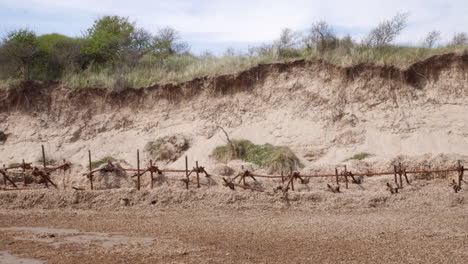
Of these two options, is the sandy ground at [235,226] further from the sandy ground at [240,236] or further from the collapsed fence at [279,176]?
the collapsed fence at [279,176]

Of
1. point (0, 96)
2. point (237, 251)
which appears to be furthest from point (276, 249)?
point (0, 96)

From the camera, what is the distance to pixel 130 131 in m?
21.0

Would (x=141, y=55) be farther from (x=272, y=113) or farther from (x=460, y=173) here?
(x=460, y=173)

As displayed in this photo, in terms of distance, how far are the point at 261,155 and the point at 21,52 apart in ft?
41.5

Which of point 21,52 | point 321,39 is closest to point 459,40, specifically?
point 321,39

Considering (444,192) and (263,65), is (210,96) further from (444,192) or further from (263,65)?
(444,192)

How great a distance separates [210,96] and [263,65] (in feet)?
8.03

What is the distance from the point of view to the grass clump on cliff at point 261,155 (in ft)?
53.7

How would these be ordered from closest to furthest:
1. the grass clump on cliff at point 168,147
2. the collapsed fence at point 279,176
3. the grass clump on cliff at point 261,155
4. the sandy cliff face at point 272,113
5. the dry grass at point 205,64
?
the collapsed fence at point 279,176 < the grass clump on cliff at point 261,155 < the sandy cliff face at point 272,113 < the grass clump on cliff at point 168,147 < the dry grass at point 205,64

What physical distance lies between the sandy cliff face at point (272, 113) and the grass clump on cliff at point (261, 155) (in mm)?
538

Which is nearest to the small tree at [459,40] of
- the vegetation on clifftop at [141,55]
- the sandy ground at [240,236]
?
the vegetation on clifftop at [141,55]

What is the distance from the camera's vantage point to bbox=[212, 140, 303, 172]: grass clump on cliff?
53.7 feet

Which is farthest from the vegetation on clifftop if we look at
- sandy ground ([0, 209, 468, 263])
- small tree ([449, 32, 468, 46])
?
sandy ground ([0, 209, 468, 263])

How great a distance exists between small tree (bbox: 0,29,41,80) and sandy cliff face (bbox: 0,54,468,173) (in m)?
Answer: 1.48
